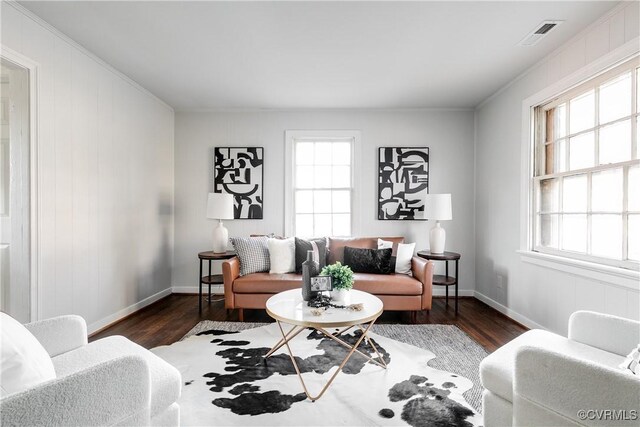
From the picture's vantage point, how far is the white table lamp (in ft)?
12.7

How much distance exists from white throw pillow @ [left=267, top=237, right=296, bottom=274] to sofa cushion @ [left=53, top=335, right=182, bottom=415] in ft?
6.26

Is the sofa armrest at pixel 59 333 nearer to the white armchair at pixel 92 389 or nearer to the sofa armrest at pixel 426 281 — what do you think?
the white armchair at pixel 92 389

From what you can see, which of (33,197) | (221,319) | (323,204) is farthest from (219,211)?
(33,197)

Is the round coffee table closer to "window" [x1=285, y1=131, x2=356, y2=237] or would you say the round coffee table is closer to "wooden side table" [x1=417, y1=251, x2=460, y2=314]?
"wooden side table" [x1=417, y1=251, x2=460, y2=314]

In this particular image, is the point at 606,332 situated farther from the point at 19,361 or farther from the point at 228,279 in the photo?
the point at 228,279

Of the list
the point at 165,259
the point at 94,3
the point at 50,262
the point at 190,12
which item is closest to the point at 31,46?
the point at 94,3

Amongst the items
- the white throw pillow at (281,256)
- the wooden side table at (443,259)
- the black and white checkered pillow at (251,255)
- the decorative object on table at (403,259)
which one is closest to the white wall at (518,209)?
the wooden side table at (443,259)

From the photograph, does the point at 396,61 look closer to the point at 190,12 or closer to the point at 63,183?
the point at 190,12

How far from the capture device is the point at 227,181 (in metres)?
4.43

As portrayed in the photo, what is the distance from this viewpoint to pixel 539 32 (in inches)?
98.7

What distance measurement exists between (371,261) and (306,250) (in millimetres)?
762

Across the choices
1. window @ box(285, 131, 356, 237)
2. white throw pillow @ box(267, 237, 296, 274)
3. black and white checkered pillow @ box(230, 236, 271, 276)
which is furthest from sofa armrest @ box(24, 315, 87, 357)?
window @ box(285, 131, 356, 237)

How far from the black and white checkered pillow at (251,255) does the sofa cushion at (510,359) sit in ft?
8.22

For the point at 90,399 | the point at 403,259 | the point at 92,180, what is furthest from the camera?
the point at 403,259
